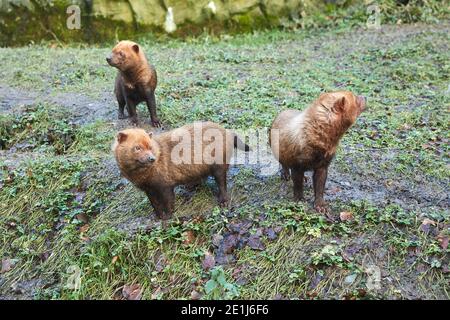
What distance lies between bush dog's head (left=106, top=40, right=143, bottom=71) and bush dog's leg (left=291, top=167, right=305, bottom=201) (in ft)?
10.2

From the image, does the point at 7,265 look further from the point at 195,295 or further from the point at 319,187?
the point at 319,187

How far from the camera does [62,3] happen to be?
1299 centimetres

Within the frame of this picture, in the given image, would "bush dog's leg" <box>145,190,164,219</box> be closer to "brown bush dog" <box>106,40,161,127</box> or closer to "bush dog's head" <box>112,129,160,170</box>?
"bush dog's head" <box>112,129,160,170</box>

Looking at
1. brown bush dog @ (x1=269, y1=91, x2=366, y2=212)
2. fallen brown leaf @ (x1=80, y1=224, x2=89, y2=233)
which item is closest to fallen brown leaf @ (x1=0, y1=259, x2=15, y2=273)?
fallen brown leaf @ (x1=80, y1=224, x2=89, y2=233)

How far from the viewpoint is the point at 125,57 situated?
750 centimetres

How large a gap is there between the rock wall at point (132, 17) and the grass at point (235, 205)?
3.48m

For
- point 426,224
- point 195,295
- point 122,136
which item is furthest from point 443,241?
point 122,136

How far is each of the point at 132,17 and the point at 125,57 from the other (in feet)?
20.8

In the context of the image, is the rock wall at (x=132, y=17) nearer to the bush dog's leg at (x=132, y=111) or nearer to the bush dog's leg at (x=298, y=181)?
the bush dog's leg at (x=132, y=111)

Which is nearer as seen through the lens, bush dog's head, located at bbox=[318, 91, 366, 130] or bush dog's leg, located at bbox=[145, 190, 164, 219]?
bush dog's head, located at bbox=[318, 91, 366, 130]

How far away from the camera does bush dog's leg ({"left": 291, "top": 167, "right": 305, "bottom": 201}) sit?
219 inches

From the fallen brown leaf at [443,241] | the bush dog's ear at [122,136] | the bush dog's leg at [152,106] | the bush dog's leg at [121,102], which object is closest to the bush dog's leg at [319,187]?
the fallen brown leaf at [443,241]

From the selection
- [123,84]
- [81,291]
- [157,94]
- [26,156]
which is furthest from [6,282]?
[157,94]

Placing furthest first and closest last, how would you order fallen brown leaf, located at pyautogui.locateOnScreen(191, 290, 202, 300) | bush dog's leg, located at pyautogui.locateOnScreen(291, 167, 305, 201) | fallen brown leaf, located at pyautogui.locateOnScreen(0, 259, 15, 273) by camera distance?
fallen brown leaf, located at pyautogui.locateOnScreen(0, 259, 15, 273) → bush dog's leg, located at pyautogui.locateOnScreen(291, 167, 305, 201) → fallen brown leaf, located at pyautogui.locateOnScreen(191, 290, 202, 300)
